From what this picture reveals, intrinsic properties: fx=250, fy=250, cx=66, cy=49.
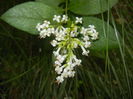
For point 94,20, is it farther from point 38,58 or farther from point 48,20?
point 38,58

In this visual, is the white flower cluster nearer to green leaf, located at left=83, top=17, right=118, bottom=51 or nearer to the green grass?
green leaf, located at left=83, top=17, right=118, bottom=51

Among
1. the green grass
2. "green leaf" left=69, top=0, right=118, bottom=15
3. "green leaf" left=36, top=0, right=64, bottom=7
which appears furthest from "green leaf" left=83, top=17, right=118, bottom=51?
the green grass

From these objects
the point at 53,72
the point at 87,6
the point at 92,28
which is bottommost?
the point at 53,72

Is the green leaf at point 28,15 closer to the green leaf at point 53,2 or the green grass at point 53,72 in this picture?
the green leaf at point 53,2

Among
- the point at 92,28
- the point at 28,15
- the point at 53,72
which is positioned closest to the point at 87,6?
the point at 92,28

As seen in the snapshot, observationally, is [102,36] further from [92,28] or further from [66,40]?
[66,40]

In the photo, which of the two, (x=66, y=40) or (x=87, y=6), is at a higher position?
(x=87, y=6)
